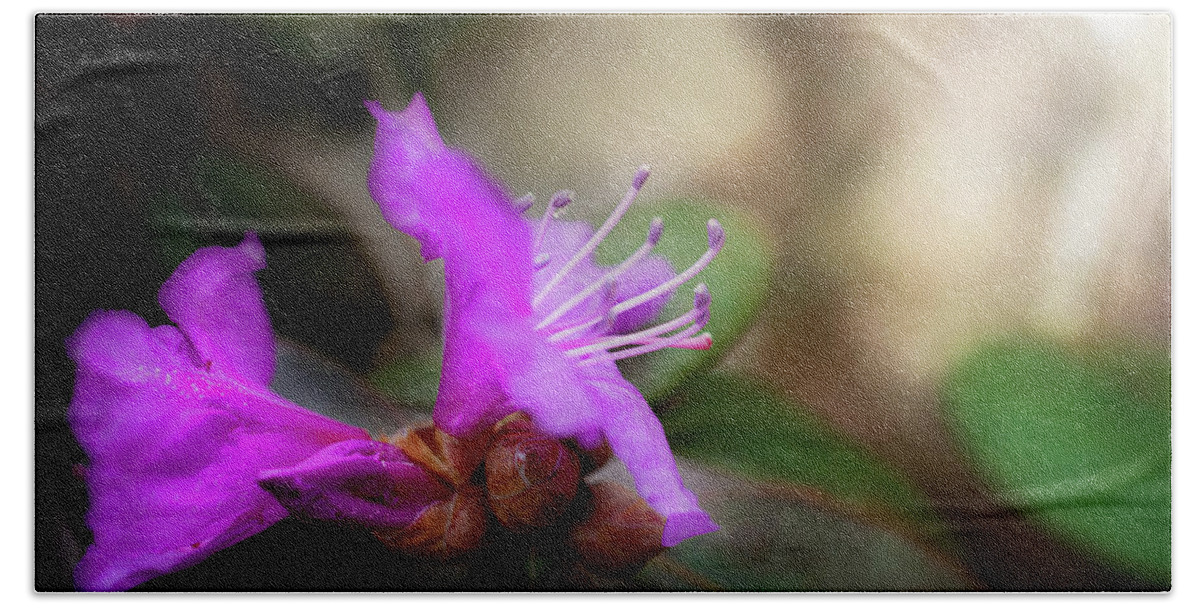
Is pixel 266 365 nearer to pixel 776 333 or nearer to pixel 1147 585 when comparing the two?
pixel 776 333

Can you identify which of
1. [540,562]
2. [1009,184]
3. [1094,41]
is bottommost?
[540,562]

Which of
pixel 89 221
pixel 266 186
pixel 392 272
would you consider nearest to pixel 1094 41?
pixel 392 272

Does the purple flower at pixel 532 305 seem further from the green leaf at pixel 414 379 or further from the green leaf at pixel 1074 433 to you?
the green leaf at pixel 1074 433

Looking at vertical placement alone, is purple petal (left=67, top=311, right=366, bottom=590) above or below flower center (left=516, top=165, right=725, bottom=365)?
below

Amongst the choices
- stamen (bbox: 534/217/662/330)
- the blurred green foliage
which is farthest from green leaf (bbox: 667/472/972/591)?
stamen (bbox: 534/217/662/330)

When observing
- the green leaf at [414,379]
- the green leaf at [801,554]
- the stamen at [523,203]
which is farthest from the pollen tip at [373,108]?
the green leaf at [801,554]

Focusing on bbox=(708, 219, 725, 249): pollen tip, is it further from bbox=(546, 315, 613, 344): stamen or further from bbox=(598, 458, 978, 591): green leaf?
bbox=(598, 458, 978, 591): green leaf
